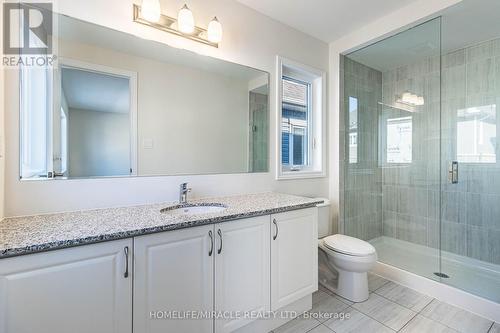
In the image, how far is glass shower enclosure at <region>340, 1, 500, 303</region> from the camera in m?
2.37

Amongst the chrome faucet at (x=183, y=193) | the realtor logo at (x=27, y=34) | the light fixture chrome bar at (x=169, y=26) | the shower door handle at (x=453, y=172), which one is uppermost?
the light fixture chrome bar at (x=169, y=26)

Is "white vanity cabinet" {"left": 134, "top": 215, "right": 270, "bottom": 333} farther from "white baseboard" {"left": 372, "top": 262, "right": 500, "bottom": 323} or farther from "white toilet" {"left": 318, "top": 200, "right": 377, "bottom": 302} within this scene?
"white baseboard" {"left": 372, "top": 262, "right": 500, "bottom": 323}

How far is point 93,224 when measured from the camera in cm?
110

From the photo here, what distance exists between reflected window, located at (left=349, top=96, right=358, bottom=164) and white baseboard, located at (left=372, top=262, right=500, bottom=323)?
1178 millimetres

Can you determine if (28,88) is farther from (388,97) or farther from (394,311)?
(388,97)

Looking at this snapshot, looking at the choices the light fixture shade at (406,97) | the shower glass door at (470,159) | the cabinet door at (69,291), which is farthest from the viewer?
the light fixture shade at (406,97)

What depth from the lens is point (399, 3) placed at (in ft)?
6.49

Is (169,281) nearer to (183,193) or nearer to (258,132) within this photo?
(183,193)

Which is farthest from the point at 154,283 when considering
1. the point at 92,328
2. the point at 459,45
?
the point at 459,45

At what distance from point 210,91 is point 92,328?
1614 mm

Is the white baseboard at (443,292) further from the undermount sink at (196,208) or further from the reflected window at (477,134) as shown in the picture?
the undermount sink at (196,208)

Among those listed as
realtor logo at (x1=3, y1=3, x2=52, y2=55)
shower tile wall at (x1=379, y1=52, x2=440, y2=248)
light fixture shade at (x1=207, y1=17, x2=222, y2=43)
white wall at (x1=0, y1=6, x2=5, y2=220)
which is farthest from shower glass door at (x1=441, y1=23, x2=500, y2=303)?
white wall at (x1=0, y1=6, x2=5, y2=220)

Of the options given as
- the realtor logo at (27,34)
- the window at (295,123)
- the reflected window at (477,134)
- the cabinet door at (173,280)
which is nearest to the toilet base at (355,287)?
the window at (295,123)

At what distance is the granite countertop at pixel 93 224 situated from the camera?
881 millimetres
